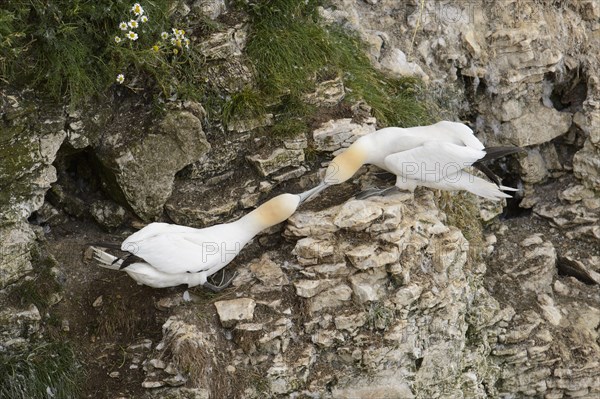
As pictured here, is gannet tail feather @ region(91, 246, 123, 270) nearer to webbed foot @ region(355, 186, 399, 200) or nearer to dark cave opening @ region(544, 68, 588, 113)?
webbed foot @ region(355, 186, 399, 200)

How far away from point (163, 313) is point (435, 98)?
12.6ft

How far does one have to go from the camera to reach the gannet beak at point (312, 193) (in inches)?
247

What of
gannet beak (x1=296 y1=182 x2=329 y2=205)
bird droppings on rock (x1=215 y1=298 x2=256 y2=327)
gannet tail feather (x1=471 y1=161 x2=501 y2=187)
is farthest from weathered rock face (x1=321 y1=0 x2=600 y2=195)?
bird droppings on rock (x1=215 y1=298 x2=256 y2=327)

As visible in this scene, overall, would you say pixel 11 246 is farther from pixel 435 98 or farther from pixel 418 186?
pixel 435 98

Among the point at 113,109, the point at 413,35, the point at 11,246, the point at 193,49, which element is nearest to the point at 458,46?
the point at 413,35

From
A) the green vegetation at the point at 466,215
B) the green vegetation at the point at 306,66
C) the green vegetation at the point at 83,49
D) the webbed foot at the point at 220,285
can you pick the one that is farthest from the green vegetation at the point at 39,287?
the green vegetation at the point at 466,215

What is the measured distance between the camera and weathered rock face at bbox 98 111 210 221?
20.9 ft

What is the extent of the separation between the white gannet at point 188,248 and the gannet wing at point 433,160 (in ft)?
2.45

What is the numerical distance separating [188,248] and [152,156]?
105cm

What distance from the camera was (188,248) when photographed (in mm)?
5793

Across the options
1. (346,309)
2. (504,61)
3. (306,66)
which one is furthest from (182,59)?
(504,61)

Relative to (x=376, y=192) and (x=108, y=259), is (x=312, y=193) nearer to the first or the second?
(x=376, y=192)

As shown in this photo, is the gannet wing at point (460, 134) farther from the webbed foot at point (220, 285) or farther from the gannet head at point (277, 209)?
the webbed foot at point (220, 285)

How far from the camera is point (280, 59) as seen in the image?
704 cm
